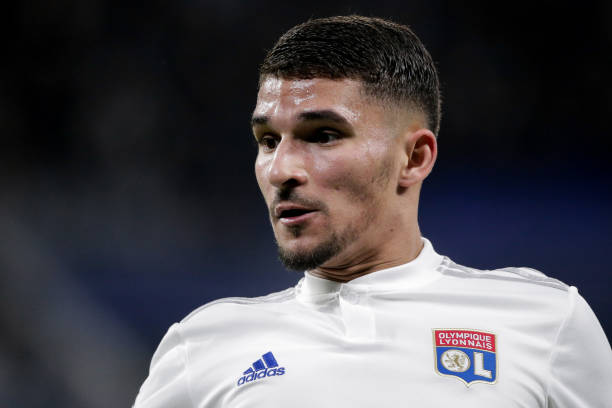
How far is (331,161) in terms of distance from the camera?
65.2 inches

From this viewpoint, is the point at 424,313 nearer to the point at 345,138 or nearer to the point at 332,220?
the point at 332,220

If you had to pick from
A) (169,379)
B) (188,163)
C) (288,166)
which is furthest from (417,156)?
(188,163)

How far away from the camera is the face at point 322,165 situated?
1.66m

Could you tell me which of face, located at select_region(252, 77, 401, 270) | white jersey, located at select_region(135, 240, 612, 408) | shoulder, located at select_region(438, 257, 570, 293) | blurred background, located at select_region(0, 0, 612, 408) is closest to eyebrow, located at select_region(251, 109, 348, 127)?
face, located at select_region(252, 77, 401, 270)

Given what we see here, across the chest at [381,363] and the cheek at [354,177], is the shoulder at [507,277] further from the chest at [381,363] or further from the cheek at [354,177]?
the cheek at [354,177]

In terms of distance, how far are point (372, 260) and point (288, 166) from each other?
1.13ft

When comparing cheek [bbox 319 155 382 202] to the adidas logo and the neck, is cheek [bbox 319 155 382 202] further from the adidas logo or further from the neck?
the adidas logo

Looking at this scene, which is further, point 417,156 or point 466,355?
point 417,156

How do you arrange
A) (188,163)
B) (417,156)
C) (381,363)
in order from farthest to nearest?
(188,163) → (417,156) → (381,363)

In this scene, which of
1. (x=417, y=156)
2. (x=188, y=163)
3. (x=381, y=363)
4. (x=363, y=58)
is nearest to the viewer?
(x=381, y=363)

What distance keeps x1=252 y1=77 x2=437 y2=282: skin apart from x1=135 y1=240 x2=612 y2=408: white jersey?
0.48 feet

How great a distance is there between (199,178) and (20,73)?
1.18m

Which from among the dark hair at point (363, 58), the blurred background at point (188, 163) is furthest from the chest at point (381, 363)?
the blurred background at point (188, 163)

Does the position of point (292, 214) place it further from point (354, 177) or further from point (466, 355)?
point (466, 355)
